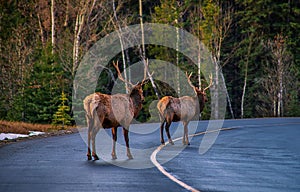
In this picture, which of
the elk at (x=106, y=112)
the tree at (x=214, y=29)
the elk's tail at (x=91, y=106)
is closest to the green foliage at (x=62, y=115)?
the elk at (x=106, y=112)

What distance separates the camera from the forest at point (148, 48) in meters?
32.2

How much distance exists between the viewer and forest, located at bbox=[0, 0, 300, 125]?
32.2 m

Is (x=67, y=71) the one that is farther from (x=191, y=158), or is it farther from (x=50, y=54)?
(x=191, y=158)

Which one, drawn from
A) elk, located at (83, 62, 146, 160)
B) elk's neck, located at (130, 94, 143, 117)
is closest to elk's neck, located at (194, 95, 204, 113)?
elk's neck, located at (130, 94, 143, 117)

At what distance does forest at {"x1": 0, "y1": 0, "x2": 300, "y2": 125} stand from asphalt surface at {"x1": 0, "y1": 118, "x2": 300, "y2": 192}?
36.2 ft

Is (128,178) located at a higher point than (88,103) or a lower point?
lower

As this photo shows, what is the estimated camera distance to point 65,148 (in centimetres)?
1830

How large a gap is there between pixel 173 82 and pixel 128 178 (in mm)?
38145

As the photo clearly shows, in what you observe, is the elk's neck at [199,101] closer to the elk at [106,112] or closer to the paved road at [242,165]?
the paved road at [242,165]

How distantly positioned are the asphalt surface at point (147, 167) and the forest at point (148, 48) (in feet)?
36.2

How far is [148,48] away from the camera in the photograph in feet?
165

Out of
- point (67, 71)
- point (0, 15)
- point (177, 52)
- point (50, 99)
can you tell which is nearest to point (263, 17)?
point (177, 52)

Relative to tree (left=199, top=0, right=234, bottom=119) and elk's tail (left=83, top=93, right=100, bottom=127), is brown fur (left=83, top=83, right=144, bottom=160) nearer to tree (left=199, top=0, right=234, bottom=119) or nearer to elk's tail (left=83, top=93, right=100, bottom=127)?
elk's tail (left=83, top=93, right=100, bottom=127)

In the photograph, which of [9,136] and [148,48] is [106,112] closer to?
[9,136]
